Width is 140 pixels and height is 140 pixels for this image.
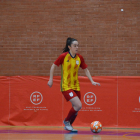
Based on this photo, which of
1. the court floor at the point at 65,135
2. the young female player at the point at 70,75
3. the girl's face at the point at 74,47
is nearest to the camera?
the court floor at the point at 65,135

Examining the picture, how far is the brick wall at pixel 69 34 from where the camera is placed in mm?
8680

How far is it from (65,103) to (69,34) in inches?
101

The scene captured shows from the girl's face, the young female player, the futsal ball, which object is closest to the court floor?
the futsal ball

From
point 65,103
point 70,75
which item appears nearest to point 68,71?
point 70,75

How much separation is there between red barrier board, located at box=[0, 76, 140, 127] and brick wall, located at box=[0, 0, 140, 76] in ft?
3.63

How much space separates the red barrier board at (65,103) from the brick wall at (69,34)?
1.11 metres

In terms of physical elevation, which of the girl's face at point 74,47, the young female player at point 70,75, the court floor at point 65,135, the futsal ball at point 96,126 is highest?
the girl's face at point 74,47

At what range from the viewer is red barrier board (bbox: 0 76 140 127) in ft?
24.2

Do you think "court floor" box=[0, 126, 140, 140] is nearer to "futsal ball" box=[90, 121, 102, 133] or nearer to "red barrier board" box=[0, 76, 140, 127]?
"futsal ball" box=[90, 121, 102, 133]

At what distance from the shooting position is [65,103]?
7578mm

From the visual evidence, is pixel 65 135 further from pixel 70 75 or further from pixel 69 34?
pixel 69 34

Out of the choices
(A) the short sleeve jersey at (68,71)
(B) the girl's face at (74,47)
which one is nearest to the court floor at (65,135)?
(A) the short sleeve jersey at (68,71)

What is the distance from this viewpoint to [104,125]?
7352 millimetres

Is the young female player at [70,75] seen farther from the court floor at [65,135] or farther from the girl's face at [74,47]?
the court floor at [65,135]
